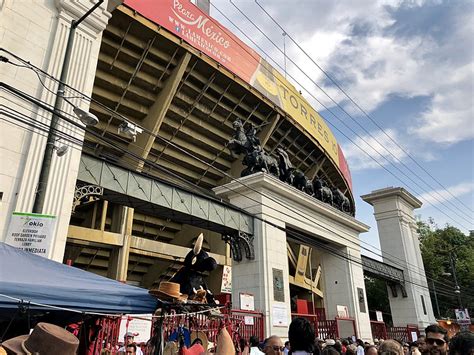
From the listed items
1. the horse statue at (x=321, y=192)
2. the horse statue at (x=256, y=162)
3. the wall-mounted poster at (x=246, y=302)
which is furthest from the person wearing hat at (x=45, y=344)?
the horse statue at (x=321, y=192)

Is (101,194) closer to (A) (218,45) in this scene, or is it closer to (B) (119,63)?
(B) (119,63)

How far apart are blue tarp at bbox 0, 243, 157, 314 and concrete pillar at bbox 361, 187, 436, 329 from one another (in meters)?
25.6

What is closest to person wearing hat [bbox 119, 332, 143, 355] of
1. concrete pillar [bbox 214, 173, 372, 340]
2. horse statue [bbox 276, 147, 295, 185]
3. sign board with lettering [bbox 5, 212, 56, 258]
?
sign board with lettering [bbox 5, 212, 56, 258]

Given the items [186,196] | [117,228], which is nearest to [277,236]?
[186,196]

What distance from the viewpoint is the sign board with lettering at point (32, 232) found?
782cm

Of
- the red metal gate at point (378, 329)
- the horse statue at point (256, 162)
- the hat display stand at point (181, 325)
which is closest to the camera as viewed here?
the hat display stand at point (181, 325)

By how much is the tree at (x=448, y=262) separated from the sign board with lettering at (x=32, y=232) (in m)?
40.8

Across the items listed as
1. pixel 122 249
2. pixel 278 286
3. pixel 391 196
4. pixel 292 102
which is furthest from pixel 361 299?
pixel 292 102

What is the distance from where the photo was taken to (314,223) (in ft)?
59.4

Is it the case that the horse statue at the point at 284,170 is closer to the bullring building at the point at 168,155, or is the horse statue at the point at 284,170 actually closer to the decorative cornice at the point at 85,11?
the bullring building at the point at 168,155

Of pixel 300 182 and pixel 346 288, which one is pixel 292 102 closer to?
pixel 300 182

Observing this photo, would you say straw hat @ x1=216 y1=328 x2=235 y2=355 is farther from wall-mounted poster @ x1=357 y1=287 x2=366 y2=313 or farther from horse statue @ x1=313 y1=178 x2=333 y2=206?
wall-mounted poster @ x1=357 y1=287 x2=366 y2=313

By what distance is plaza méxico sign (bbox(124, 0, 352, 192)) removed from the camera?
59.0 feet

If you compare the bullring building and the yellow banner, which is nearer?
the bullring building
